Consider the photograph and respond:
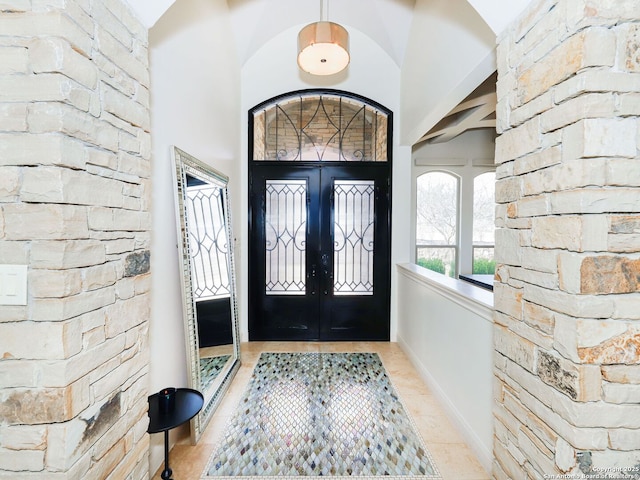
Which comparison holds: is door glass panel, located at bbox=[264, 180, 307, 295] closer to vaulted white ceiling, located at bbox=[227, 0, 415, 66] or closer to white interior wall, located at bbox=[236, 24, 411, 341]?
white interior wall, located at bbox=[236, 24, 411, 341]

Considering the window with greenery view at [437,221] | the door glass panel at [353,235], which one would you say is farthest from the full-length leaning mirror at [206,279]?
the window with greenery view at [437,221]

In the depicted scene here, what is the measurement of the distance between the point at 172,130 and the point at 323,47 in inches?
54.3

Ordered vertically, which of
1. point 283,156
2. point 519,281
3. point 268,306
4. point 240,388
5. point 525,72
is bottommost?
point 240,388

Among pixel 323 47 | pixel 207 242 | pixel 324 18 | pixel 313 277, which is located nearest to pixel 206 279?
pixel 207 242

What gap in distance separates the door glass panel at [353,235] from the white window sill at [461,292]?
0.74 meters

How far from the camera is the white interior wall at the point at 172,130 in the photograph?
1.78 metres

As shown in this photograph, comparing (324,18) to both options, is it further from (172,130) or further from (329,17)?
(172,130)

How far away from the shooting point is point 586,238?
3.05 ft

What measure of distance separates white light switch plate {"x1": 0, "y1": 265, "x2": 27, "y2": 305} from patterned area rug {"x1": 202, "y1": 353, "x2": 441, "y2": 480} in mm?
1482

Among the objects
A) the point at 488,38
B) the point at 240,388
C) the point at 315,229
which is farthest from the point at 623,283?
the point at 315,229

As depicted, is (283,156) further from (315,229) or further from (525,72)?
(525,72)

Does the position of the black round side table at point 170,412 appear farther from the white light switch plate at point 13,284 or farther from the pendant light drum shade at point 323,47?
the pendant light drum shade at point 323,47

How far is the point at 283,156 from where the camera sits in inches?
149

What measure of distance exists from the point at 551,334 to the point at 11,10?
2008 millimetres
